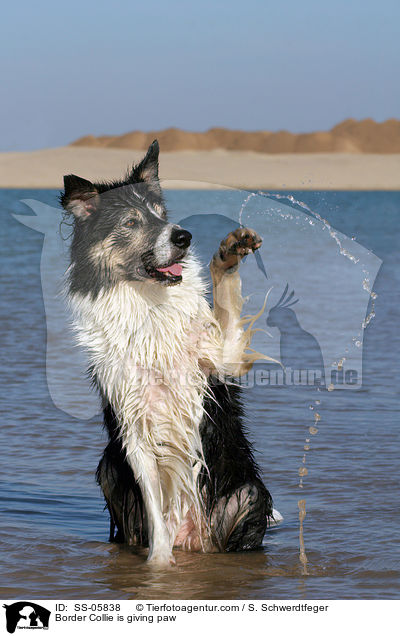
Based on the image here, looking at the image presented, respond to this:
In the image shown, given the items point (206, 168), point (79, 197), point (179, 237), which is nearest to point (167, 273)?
point (179, 237)

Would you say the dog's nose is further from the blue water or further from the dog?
the blue water

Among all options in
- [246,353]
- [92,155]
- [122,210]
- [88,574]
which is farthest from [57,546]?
[92,155]

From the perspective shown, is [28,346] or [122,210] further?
[28,346]

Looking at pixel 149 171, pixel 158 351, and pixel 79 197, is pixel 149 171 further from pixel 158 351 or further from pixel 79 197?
pixel 158 351

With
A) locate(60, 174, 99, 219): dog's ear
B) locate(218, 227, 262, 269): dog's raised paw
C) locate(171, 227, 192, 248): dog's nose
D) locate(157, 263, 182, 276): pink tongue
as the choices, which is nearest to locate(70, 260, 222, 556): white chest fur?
locate(157, 263, 182, 276): pink tongue

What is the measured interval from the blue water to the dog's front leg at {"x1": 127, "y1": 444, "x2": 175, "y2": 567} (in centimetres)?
10

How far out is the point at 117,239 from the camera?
495cm

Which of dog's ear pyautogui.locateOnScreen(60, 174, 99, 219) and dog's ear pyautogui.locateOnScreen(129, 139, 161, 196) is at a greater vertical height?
dog's ear pyautogui.locateOnScreen(129, 139, 161, 196)

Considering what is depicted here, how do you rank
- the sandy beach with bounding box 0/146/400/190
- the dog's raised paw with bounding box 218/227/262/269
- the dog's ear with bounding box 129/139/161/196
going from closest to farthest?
the dog's raised paw with bounding box 218/227/262/269
the dog's ear with bounding box 129/139/161/196
the sandy beach with bounding box 0/146/400/190

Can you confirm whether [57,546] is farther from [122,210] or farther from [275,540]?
[122,210]

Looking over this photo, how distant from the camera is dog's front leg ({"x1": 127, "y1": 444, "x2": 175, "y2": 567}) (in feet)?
16.1

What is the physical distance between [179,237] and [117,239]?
1.22ft

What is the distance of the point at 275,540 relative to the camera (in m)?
5.45

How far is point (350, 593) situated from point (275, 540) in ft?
3.05
